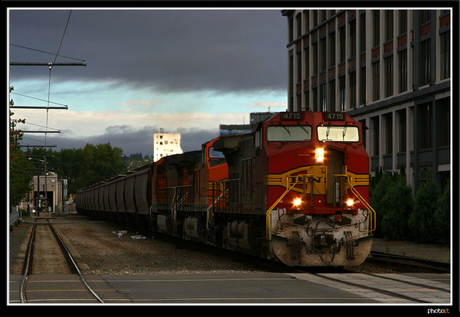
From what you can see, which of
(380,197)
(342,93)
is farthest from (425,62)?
(342,93)

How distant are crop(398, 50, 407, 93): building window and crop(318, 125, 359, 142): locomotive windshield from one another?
934 inches

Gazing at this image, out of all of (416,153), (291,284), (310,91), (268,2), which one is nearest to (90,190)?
(310,91)

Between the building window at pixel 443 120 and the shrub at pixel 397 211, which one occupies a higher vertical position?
the building window at pixel 443 120

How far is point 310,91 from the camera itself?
178 feet

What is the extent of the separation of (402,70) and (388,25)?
363 centimetres

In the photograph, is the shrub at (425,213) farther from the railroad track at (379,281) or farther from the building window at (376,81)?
the building window at (376,81)

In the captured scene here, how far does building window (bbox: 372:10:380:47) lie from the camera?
140 feet

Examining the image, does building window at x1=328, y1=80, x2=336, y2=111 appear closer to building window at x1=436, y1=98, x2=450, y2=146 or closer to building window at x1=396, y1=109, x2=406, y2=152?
building window at x1=396, y1=109, x2=406, y2=152

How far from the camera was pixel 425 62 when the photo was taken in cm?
3762

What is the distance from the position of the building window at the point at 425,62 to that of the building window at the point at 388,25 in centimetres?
436

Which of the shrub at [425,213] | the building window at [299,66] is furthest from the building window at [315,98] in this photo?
the shrub at [425,213]

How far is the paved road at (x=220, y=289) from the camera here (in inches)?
440

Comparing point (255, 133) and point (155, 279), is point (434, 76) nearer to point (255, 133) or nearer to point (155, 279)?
point (255, 133)

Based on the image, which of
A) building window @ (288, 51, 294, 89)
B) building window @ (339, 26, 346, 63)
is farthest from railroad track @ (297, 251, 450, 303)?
building window @ (288, 51, 294, 89)
